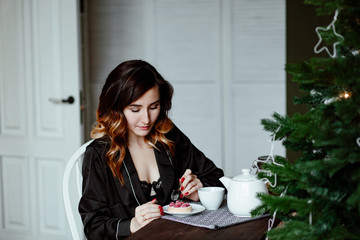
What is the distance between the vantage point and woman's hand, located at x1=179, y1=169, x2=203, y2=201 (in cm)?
181

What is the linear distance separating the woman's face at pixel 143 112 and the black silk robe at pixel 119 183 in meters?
0.11

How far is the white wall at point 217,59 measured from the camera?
3.73m

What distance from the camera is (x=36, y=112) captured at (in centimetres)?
317

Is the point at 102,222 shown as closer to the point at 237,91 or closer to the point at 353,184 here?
the point at 353,184

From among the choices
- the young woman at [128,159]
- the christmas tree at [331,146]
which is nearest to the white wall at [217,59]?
the young woman at [128,159]

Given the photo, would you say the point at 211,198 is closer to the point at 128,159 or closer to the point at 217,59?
the point at 128,159

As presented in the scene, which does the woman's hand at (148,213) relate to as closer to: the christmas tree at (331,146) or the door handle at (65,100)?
the christmas tree at (331,146)

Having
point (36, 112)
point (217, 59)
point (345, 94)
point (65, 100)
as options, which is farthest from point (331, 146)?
point (217, 59)

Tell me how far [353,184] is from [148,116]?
1019 mm

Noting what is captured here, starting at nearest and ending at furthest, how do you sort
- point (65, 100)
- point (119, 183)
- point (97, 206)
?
1. point (97, 206)
2. point (119, 183)
3. point (65, 100)

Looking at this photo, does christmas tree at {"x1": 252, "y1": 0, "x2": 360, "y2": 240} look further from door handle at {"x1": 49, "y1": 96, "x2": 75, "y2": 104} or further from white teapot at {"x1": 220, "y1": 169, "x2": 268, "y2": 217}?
door handle at {"x1": 49, "y1": 96, "x2": 75, "y2": 104}

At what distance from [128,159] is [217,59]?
2.05 metres

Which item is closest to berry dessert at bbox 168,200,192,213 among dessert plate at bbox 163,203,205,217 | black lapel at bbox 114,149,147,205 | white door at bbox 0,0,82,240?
dessert plate at bbox 163,203,205,217

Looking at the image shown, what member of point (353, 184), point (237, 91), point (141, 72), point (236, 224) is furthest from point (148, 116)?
point (237, 91)
